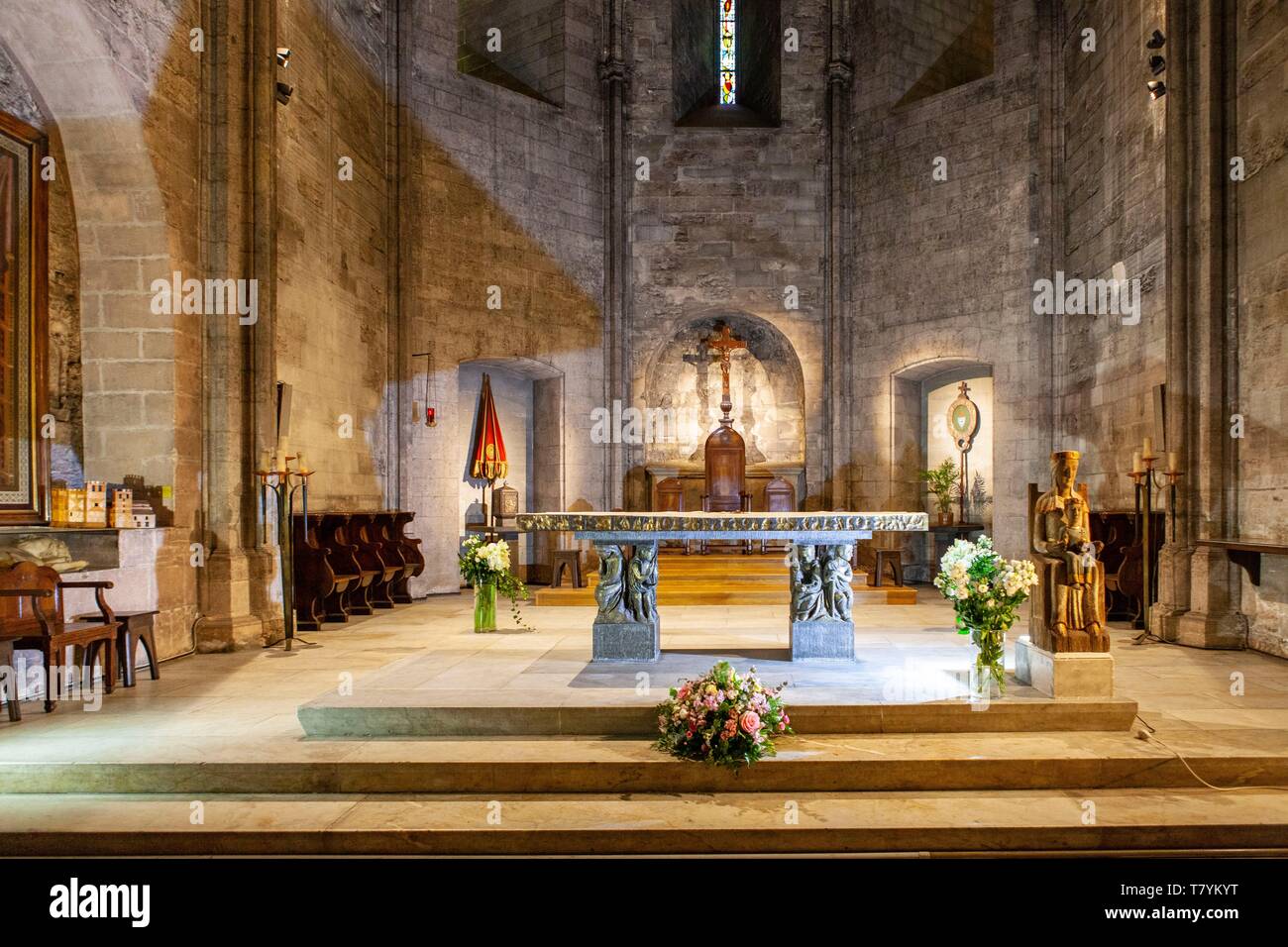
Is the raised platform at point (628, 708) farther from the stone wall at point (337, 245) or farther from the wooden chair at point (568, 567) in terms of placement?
A: the wooden chair at point (568, 567)

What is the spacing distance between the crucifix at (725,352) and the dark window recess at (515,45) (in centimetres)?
394

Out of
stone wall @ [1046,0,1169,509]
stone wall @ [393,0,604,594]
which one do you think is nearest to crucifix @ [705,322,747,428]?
stone wall @ [393,0,604,594]

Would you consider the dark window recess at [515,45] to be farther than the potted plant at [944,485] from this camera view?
Yes

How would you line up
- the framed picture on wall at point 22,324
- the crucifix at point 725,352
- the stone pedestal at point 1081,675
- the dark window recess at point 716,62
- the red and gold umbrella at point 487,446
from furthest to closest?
the dark window recess at point 716,62 < the crucifix at point 725,352 < the red and gold umbrella at point 487,446 < the framed picture on wall at point 22,324 < the stone pedestal at point 1081,675

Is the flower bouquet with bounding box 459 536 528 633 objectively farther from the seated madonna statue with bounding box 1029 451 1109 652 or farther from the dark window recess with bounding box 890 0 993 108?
the dark window recess with bounding box 890 0 993 108

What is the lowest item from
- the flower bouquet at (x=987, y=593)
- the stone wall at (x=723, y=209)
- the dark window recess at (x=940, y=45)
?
the flower bouquet at (x=987, y=593)

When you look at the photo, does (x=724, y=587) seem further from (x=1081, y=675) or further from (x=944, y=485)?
(x=1081, y=675)

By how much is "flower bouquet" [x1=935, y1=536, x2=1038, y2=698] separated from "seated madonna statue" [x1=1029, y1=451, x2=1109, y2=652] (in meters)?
0.14

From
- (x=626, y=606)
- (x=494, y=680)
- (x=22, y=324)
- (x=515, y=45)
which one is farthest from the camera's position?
(x=515, y=45)

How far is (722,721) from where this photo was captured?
416cm

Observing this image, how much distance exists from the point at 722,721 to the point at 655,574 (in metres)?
1.92

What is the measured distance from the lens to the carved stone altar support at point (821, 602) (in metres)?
5.82

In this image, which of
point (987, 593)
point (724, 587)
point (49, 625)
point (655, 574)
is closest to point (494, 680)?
point (655, 574)

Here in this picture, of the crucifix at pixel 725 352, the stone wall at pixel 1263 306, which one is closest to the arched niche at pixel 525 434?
the crucifix at pixel 725 352
